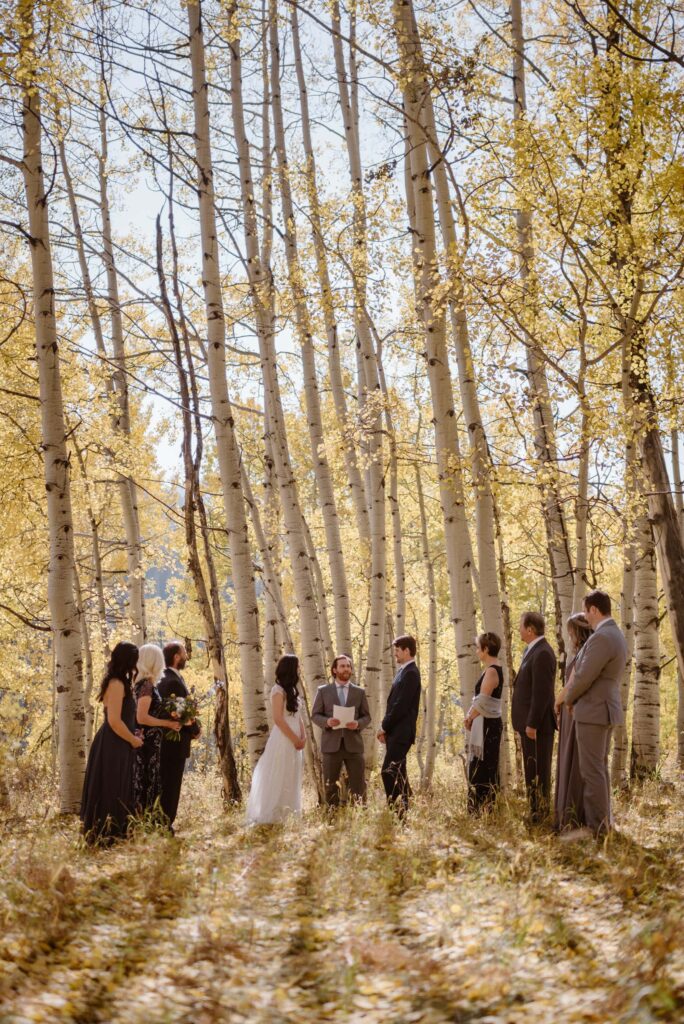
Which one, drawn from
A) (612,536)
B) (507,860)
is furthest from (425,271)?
(507,860)

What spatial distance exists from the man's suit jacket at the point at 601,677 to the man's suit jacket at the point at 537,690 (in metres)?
0.86

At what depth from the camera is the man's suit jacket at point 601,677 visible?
6117 mm

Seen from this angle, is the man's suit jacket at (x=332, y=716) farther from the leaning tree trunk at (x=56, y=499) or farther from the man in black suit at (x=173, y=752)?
the leaning tree trunk at (x=56, y=499)

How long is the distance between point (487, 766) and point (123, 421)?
33.0 feet

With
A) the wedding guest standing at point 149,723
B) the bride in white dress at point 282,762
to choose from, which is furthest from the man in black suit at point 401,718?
the wedding guest standing at point 149,723

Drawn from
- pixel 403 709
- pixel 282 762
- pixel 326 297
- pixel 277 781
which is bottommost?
pixel 277 781

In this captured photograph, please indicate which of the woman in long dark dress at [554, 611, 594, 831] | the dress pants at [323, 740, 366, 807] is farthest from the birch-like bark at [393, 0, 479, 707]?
the woman in long dark dress at [554, 611, 594, 831]

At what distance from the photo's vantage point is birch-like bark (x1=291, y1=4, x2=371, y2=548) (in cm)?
1006

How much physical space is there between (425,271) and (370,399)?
2.82 meters

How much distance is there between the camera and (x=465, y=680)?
7.87m

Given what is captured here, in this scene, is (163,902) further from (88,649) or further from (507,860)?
(88,649)

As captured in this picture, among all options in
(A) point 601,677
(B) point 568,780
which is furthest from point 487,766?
(A) point 601,677

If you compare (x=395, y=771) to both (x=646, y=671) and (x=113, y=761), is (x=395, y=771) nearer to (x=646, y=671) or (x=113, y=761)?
(x=113, y=761)

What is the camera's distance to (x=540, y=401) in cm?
868
